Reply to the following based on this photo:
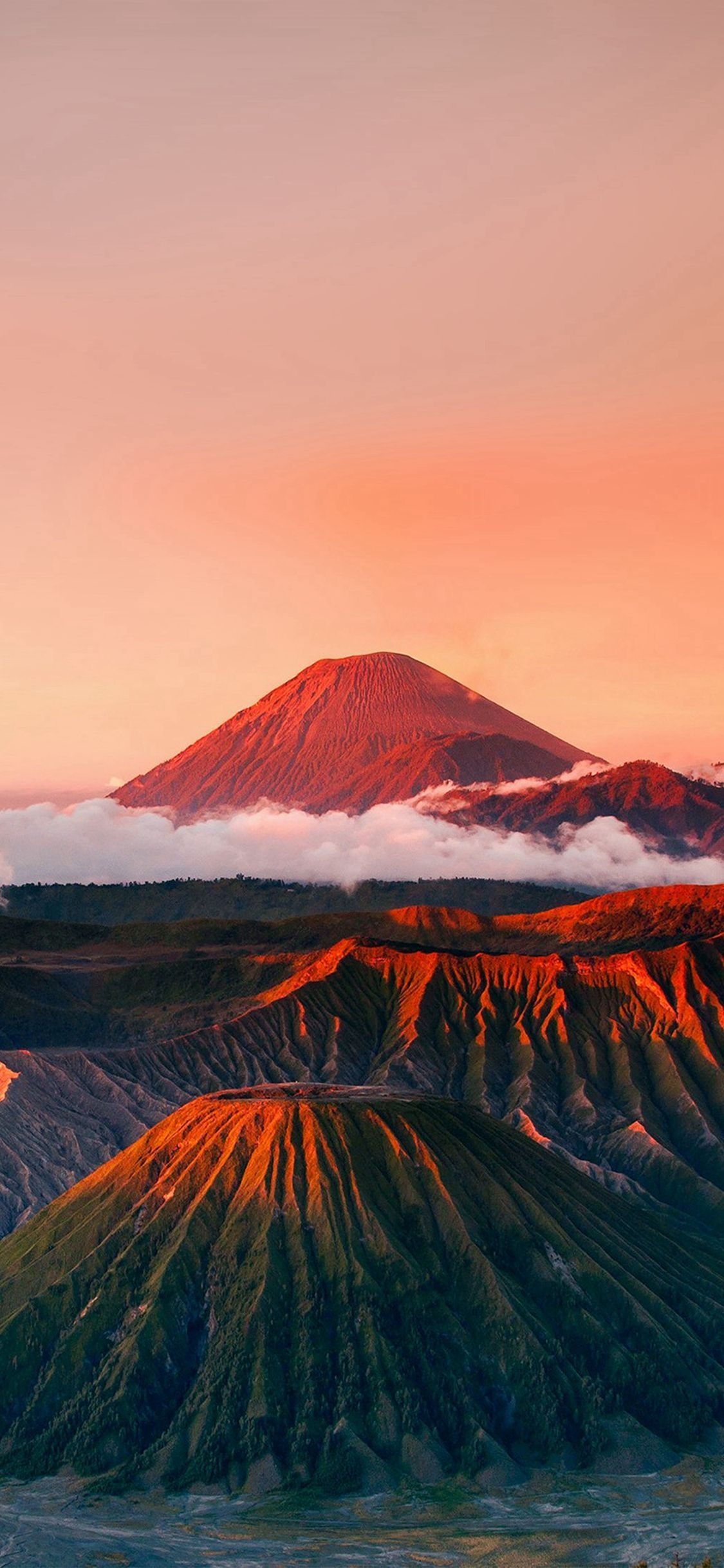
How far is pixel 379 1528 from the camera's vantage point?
167 meters

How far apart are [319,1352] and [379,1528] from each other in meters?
20.7

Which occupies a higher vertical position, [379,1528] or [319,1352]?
[319,1352]

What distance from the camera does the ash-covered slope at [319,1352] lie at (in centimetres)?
17962

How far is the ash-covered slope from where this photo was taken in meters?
180

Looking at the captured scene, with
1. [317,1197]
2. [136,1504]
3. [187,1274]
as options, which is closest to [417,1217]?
[317,1197]

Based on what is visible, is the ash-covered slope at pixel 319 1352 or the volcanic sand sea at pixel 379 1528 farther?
the ash-covered slope at pixel 319 1352

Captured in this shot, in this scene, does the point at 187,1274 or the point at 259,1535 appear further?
the point at 187,1274

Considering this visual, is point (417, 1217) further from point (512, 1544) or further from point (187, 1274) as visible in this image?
point (512, 1544)

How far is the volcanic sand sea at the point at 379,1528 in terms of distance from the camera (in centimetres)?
16000

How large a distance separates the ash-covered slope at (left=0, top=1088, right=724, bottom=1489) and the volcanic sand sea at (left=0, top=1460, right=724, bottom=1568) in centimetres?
431

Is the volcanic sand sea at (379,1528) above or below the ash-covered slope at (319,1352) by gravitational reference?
below

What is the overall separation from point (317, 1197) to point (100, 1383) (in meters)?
25.2

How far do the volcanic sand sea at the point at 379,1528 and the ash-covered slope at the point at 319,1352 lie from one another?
4312mm

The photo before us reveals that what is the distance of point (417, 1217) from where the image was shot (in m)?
199
